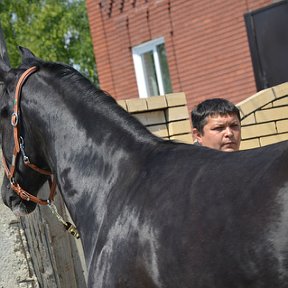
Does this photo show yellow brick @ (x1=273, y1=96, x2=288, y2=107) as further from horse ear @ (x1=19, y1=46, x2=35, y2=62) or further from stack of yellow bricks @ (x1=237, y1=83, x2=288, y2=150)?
horse ear @ (x1=19, y1=46, x2=35, y2=62)

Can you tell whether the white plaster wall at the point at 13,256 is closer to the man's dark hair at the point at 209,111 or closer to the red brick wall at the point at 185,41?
the man's dark hair at the point at 209,111

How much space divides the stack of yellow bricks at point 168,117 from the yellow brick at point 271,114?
897 mm

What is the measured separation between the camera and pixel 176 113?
24.2 ft

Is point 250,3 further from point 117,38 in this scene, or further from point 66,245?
point 66,245

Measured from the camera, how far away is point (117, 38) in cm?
1759

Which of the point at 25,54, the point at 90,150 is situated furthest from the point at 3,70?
the point at 90,150

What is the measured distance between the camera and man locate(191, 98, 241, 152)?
17.9 ft

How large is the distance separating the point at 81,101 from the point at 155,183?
0.76m

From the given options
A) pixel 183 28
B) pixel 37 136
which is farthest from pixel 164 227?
pixel 183 28

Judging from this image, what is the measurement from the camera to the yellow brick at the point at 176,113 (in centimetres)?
734

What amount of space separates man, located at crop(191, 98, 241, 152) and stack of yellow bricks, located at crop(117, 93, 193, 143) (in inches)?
64.3

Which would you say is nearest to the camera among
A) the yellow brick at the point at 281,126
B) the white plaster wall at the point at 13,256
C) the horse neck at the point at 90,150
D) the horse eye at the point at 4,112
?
the horse neck at the point at 90,150

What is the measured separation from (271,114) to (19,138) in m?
3.95

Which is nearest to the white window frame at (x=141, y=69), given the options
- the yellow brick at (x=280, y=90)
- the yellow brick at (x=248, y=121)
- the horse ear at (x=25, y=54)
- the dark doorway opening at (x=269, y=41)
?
the dark doorway opening at (x=269, y=41)
